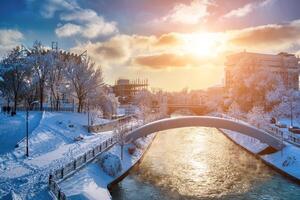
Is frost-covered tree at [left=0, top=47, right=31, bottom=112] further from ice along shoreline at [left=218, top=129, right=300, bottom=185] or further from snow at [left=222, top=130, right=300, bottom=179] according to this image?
snow at [left=222, top=130, right=300, bottom=179]

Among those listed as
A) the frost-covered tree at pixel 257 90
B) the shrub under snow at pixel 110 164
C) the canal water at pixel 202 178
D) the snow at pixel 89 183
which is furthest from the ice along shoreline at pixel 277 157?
the frost-covered tree at pixel 257 90

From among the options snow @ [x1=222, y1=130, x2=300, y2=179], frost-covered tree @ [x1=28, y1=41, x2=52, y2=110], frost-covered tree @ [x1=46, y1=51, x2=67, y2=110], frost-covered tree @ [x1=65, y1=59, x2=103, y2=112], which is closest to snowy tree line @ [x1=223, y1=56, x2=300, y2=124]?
snow @ [x1=222, y1=130, x2=300, y2=179]

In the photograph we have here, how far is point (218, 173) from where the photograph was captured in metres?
34.3

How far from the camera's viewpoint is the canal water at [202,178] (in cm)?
2752

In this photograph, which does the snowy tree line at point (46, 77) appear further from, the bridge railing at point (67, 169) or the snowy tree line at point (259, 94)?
the snowy tree line at point (259, 94)

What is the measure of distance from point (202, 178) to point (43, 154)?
17.6 meters

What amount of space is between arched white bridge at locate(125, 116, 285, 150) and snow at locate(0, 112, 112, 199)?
7077 millimetres

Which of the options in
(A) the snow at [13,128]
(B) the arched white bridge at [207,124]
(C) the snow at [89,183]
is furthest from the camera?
(B) the arched white bridge at [207,124]

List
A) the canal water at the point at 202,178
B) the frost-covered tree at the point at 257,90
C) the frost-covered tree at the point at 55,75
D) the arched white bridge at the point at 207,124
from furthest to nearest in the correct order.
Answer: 1. the frost-covered tree at the point at 257,90
2. the frost-covered tree at the point at 55,75
3. the arched white bridge at the point at 207,124
4. the canal water at the point at 202,178

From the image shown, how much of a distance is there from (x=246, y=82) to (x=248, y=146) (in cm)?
3367

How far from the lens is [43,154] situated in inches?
1326

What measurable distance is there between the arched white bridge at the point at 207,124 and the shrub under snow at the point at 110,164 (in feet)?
31.1

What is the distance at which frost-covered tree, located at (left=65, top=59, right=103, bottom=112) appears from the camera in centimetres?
6222

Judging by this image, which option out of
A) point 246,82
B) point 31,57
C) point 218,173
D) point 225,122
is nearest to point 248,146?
point 225,122
